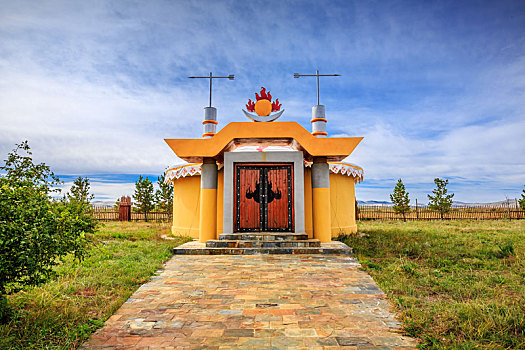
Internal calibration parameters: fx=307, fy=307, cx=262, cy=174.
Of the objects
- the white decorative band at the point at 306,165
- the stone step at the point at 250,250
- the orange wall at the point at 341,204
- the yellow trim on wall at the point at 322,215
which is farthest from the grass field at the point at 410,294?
the white decorative band at the point at 306,165

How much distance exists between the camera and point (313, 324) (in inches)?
152

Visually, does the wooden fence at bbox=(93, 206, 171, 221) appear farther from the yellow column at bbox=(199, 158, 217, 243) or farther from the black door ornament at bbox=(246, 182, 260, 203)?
the black door ornament at bbox=(246, 182, 260, 203)

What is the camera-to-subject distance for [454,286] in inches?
211

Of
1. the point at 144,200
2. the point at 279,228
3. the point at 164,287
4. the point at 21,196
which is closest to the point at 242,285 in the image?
the point at 164,287

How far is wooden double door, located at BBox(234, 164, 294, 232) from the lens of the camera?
962cm

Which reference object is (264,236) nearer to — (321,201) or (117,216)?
(321,201)

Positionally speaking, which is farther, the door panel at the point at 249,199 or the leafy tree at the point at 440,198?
the leafy tree at the point at 440,198

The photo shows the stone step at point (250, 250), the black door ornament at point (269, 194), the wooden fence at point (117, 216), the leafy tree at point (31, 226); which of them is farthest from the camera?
the wooden fence at point (117, 216)

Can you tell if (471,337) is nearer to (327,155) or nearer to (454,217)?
(327,155)

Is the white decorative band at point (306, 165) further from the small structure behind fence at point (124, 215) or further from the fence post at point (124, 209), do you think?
the fence post at point (124, 209)

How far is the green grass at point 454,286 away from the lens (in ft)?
11.3

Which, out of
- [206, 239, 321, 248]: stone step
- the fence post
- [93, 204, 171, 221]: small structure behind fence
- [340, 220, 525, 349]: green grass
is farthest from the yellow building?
the fence post

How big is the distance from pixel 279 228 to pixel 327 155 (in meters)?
2.70

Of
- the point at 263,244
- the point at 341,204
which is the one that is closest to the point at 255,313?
the point at 263,244
